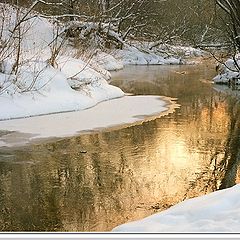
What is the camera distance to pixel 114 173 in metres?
4.13

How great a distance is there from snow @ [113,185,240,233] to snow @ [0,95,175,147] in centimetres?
275

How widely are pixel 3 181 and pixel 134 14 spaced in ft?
50.8

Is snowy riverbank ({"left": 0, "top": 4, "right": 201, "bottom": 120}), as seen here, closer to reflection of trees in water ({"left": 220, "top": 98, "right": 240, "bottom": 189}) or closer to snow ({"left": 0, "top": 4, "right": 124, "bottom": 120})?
snow ({"left": 0, "top": 4, "right": 124, "bottom": 120})

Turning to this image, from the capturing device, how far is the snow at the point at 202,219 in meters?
2.25

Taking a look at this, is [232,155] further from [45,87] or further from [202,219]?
[45,87]

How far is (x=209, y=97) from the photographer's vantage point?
9.01 meters

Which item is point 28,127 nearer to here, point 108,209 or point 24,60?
point 24,60

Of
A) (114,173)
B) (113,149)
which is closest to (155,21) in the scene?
(113,149)

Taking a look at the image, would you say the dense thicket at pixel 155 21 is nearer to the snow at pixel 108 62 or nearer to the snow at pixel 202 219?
the snow at pixel 108 62

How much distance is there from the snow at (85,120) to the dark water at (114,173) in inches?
11.5

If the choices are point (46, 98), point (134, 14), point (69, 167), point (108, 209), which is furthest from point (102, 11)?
point (108, 209)

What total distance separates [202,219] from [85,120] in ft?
13.6

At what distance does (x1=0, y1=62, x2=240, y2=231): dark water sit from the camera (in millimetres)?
3197

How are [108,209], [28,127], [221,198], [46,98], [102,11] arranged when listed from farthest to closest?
[102,11] → [46,98] → [28,127] → [108,209] → [221,198]
